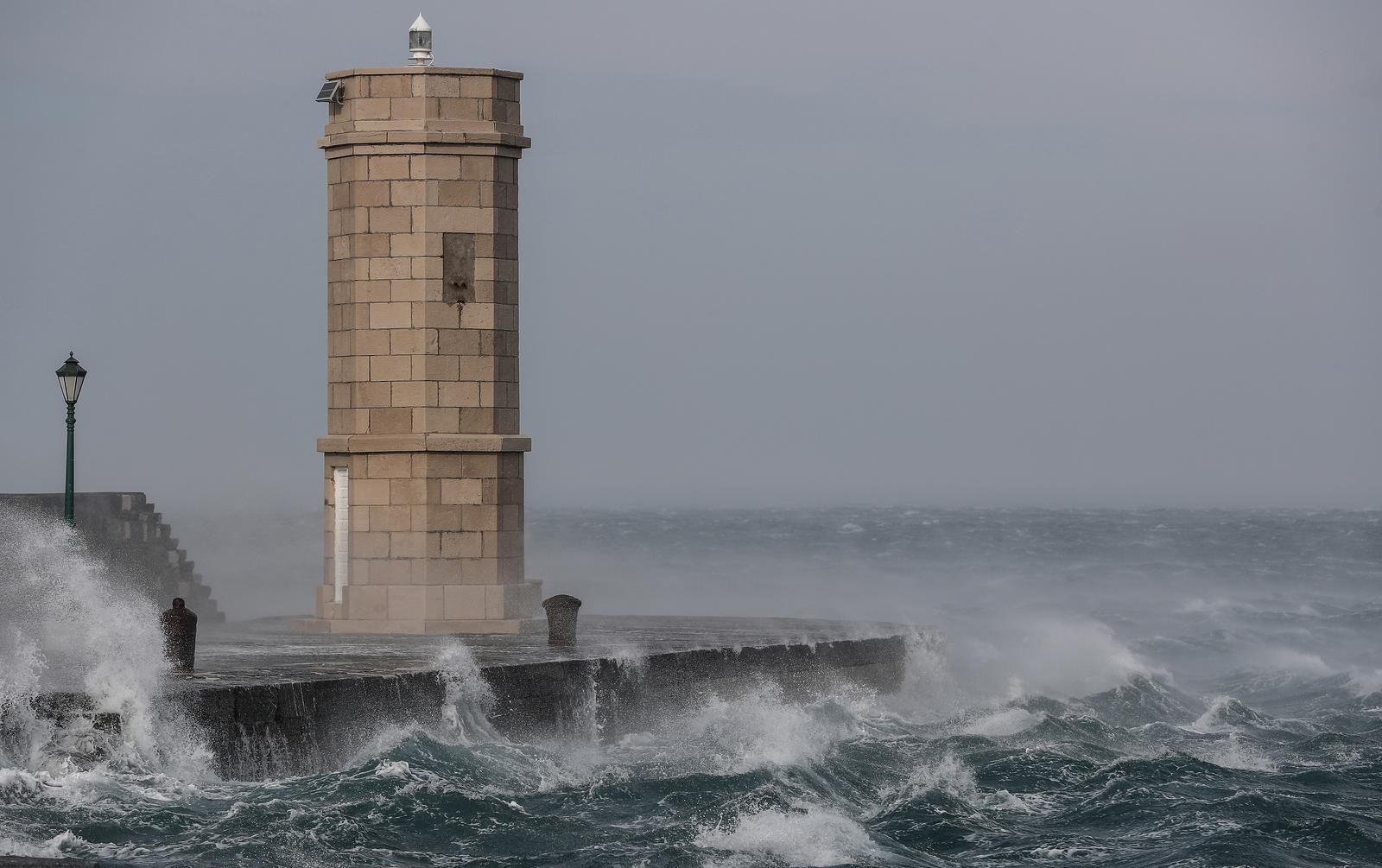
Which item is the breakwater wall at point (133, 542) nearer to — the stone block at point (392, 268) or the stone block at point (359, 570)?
the stone block at point (359, 570)

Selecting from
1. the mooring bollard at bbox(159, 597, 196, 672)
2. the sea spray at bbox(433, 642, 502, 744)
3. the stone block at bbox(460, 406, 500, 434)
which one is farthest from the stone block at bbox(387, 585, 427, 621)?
the mooring bollard at bbox(159, 597, 196, 672)

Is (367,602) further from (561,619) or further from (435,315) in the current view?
(561,619)

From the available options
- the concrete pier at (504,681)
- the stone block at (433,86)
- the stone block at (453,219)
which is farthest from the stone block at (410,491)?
the stone block at (433,86)

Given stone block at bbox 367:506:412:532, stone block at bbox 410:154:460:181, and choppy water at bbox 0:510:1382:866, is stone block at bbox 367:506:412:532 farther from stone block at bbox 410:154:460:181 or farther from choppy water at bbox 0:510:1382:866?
stone block at bbox 410:154:460:181

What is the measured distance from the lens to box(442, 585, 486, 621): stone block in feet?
72.0

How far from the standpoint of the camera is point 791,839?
14.3m

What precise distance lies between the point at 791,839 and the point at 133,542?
11.1 m

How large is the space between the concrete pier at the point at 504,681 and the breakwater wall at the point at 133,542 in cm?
199

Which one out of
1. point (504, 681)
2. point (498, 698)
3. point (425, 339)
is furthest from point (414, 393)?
point (498, 698)

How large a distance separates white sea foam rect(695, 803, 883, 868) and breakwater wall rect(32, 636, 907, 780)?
2.97m

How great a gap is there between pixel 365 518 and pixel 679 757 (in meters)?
5.77

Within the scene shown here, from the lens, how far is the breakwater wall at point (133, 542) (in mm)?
21906

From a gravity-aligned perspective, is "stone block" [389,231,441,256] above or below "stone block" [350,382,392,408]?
above

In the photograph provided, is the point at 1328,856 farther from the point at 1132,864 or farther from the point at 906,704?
the point at 906,704
